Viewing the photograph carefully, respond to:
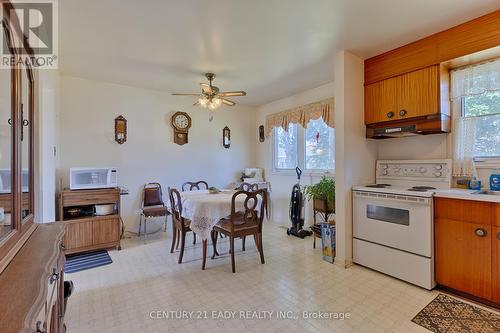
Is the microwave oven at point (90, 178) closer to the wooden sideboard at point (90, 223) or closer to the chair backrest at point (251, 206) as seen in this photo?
the wooden sideboard at point (90, 223)

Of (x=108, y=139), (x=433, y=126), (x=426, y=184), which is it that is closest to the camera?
(x=433, y=126)

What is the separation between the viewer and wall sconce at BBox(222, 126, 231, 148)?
16.6 feet

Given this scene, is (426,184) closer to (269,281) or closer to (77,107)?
(269,281)

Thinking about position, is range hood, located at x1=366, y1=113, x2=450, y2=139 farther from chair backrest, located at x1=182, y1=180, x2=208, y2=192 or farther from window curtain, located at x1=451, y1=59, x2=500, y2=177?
chair backrest, located at x1=182, y1=180, x2=208, y2=192

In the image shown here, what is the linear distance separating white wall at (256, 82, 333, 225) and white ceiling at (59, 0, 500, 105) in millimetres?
670

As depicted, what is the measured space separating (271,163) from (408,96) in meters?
2.89

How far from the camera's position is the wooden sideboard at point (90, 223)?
3.12 m

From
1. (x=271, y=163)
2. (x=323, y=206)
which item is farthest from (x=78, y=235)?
(x=271, y=163)

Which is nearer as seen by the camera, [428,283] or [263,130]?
[428,283]

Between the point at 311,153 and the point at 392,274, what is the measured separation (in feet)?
7.53

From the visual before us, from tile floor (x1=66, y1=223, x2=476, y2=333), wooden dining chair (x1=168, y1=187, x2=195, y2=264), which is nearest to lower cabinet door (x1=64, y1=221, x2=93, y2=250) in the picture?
tile floor (x1=66, y1=223, x2=476, y2=333)

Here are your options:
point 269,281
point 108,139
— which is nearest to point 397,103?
point 269,281

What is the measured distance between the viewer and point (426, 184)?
2.70m

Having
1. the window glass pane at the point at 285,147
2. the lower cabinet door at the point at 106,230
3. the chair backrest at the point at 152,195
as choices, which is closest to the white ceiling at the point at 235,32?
the window glass pane at the point at 285,147
